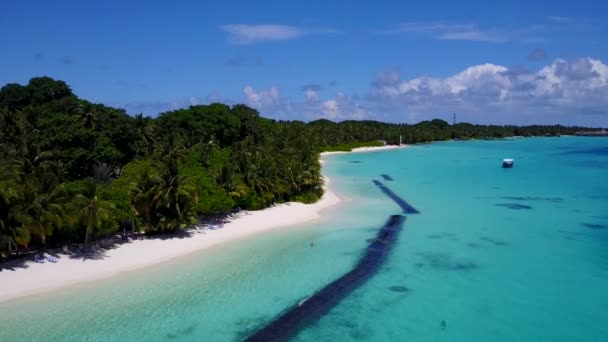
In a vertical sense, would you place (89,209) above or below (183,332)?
above

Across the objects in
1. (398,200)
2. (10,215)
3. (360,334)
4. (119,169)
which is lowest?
(360,334)

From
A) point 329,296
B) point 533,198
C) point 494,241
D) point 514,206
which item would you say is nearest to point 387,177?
A: point 533,198

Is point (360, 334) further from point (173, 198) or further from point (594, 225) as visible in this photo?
point (594, 225)

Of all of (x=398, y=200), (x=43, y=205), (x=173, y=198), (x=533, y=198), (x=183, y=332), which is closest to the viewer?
(x=183, y=332)

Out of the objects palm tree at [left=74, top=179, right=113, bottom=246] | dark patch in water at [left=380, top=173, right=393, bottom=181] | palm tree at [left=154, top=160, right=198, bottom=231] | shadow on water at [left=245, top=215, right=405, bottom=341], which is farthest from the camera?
dark patch in water at [left=380, top=173, right=393, bottom=181]

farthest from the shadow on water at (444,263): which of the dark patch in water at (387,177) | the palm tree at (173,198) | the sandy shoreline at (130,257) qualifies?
the dark patch in water at (387,177)

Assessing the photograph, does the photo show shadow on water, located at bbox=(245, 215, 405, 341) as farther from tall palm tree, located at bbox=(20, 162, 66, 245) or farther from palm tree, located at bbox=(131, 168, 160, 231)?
palm tree, located at bbox=(131, 168, 160, 231)

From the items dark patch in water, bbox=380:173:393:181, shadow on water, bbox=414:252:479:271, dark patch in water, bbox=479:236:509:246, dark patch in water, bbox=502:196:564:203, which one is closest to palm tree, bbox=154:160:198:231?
shadow on water, bbox=414:252:479:271

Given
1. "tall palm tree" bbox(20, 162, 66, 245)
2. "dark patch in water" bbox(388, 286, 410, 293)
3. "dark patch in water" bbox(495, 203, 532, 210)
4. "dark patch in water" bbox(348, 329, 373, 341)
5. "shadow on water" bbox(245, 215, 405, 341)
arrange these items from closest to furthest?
"dark patch in water" bbox(348, 329, 373, 341)
"shadow on water" bbox(245, 215, 405, 341)
"tall palm tree" bbox(20, 162, 66, 245)
"dark patch in water" bbox(388, 286, 410, 293)
"dark patch in water" bbox(495, 203, 532, 210)
